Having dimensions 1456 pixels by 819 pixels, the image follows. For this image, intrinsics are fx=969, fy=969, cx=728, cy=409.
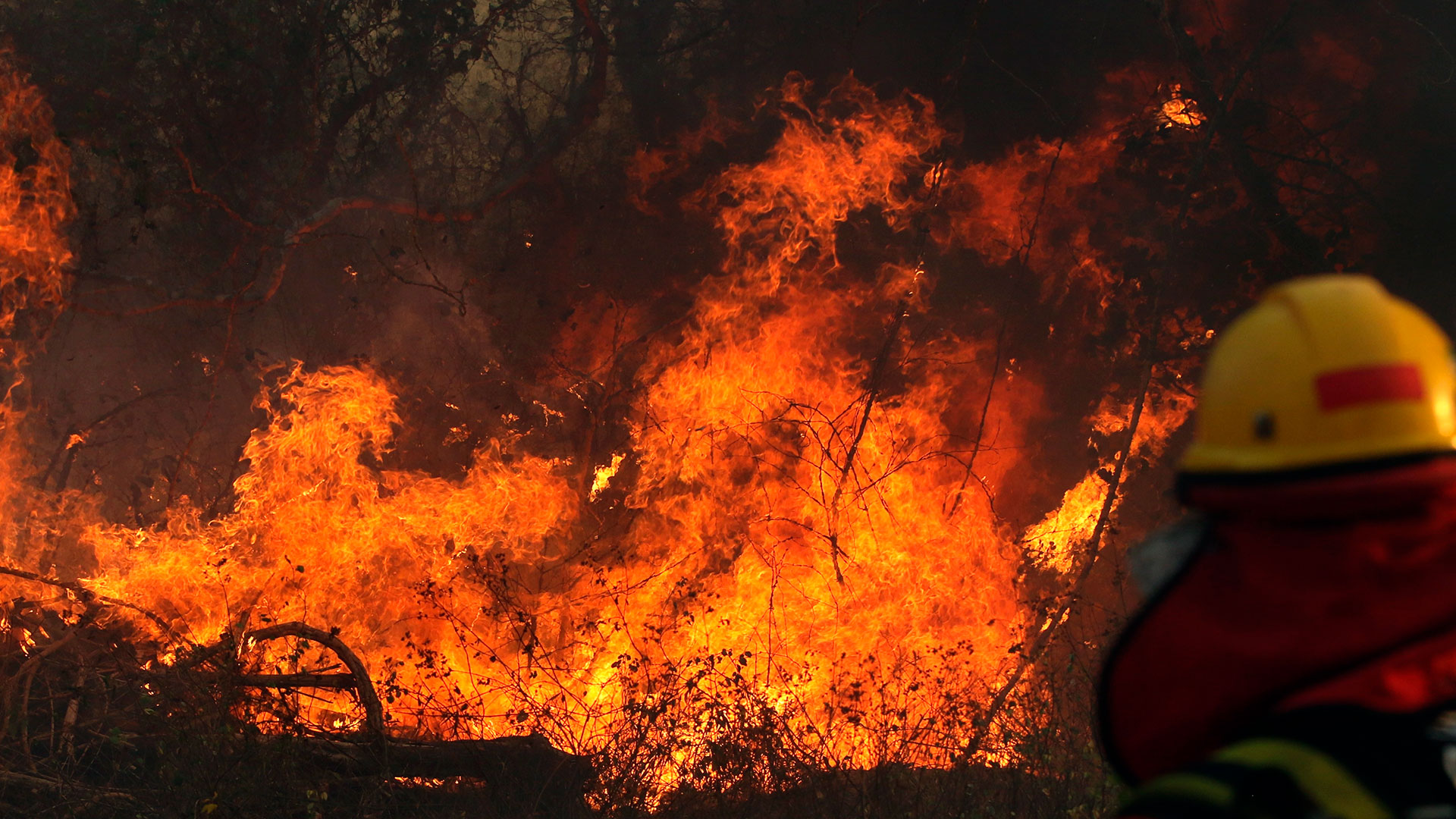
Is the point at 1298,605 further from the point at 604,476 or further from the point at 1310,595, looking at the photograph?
the point at 604,476

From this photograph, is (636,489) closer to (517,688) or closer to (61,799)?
(517,688)

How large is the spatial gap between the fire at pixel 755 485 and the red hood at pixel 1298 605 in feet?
24.1

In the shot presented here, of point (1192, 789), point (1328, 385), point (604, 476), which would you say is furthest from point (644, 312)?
point (1192, 789)

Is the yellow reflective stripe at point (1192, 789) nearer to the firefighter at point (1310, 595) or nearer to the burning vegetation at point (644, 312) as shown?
the firefighter at point (1310, 595)

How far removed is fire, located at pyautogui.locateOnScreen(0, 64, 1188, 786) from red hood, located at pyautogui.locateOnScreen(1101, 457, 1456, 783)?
24.1 feet

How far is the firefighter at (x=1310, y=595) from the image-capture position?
94 cm

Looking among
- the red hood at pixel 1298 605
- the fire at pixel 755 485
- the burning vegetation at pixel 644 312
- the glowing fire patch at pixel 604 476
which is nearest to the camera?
the red hood at pixel 1298 605

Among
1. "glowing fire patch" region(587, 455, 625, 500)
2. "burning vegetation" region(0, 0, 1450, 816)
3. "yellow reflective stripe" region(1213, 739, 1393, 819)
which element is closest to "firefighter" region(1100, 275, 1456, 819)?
"yellow reflective stripe" region(1213, 739, 1393, 819)

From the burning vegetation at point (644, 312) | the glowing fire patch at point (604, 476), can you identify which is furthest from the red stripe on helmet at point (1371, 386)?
the glowing fire patch at point (604, 476)

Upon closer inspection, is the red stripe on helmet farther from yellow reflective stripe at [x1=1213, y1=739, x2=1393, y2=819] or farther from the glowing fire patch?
the glowing fire patch

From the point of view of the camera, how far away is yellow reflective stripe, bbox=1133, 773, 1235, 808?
0.93 m

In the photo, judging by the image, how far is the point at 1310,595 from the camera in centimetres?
107

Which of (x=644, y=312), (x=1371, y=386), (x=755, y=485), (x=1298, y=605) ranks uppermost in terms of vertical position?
(x=644, y=312)

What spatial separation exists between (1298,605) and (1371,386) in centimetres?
26
